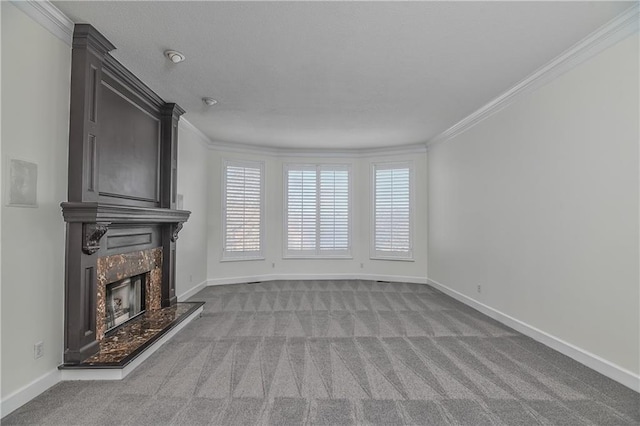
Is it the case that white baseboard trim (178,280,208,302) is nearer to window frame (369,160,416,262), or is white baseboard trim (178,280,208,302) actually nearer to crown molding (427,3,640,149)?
window frame (369,160,416,262)

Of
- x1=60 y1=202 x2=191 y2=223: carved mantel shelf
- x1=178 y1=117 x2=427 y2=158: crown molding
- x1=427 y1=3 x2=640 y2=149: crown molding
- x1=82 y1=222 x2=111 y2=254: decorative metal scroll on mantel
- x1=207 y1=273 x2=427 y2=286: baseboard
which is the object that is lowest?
x1=207 y1=273 x2=427 y2=286: baseboard

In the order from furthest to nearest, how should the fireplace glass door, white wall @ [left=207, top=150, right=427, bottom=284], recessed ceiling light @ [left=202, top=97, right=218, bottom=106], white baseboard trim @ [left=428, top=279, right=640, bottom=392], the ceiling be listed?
white wall @ [left=207, top=150, right=427, bottom=284] → recessed ceiling light @ [left=202, top=97, right=218, bottom=106] → the fireplace glass door → white baseboard trim @ [left=428, top=279, right=640, bottom=392] → the ceiling

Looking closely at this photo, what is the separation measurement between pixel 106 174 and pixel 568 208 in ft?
14.0

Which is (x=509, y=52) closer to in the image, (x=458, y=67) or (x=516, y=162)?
(x=458, y=67)

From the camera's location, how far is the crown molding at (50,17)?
2355mm

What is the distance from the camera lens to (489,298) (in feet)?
14.8

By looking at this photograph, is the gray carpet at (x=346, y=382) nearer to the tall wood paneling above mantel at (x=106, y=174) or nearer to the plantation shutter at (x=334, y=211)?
the tall wood paneling above mantel at (x=106, y=174)

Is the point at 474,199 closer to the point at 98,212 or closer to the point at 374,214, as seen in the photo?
the point at 374,214

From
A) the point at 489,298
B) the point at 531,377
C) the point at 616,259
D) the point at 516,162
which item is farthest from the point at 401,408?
the point at 516,162

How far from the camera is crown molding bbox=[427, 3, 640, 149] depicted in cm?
258

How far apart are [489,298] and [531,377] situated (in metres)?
1.81

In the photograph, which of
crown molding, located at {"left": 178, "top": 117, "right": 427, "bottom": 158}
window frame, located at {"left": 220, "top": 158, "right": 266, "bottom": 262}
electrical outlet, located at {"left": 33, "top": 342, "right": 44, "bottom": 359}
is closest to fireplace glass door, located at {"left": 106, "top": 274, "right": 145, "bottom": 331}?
electrical outlet, located at {"left": 33, "top": 342, "right": 44, "bottom": 359}

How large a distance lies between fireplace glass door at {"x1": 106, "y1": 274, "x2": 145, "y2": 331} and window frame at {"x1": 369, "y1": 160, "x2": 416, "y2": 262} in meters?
4.42

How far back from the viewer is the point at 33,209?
7.97 ft
